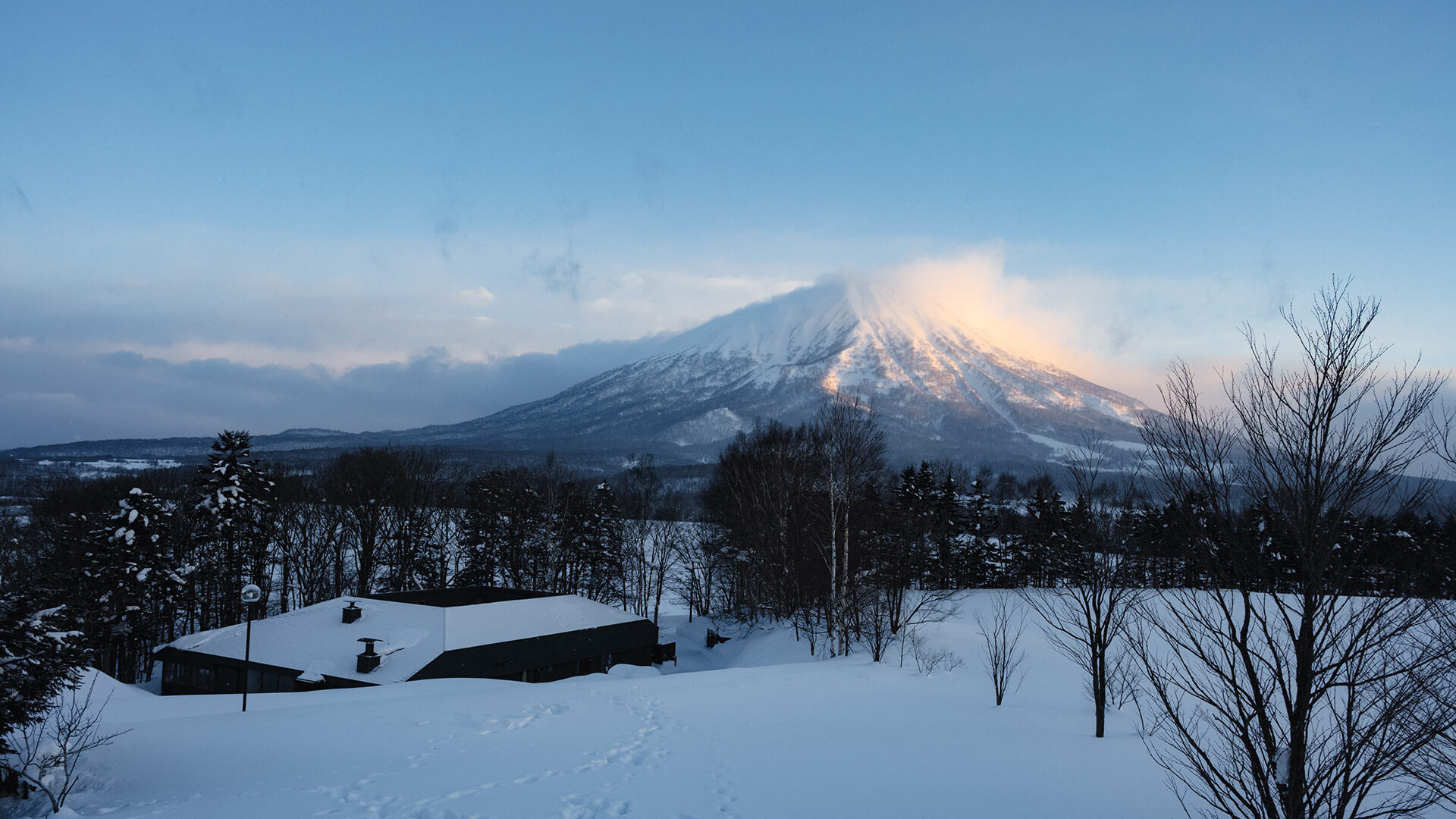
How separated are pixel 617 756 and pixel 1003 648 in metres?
10.2

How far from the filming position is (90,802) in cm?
745

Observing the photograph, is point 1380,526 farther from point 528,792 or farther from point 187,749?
point 187,749

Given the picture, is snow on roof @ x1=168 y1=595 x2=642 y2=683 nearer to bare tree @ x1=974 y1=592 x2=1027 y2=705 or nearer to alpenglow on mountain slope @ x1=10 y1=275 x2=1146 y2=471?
bare tree @ x1=974 y1=592 x2=1027 y2=705

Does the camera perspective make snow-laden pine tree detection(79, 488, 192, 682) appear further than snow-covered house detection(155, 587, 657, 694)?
Yes

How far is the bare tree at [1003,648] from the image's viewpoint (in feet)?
51.2

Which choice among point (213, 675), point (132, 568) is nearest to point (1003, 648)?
point (213, 675)

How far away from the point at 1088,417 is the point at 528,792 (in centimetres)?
16840

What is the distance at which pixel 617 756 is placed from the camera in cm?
991

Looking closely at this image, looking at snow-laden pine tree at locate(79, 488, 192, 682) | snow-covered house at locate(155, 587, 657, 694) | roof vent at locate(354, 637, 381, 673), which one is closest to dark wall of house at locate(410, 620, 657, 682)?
snow-covered house at locate(155, 587, 657, 694)

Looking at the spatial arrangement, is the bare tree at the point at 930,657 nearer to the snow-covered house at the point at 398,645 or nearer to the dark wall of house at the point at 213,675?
the snow-covered house at the point at 398,645

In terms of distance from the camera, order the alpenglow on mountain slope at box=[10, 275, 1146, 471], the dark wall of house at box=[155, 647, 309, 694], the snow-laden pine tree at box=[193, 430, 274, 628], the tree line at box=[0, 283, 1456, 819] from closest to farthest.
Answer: the tree line at box=[0, 283, 1456, 819]
the dark wall of house at box=[155, 647, 309, 694]
the snow-laden pine tree at box=[193, 430, 274, 628]
the alpenglow on mountain slope at box=[10, 275, 1146, 471]

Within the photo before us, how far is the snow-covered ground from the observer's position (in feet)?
25.6

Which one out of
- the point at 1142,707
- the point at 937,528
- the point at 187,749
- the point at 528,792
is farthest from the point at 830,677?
the point at 937,528

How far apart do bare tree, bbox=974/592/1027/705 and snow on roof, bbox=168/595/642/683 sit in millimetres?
14856
